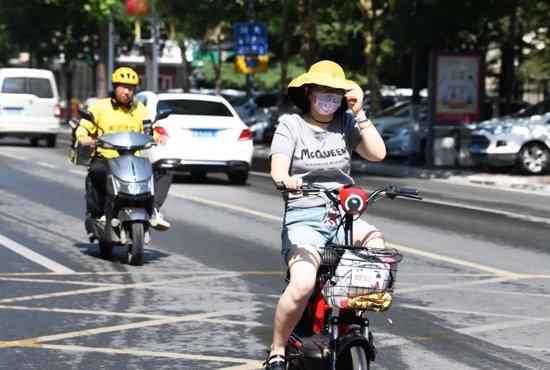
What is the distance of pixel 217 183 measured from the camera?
957 inches

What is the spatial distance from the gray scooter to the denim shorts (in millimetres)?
5631

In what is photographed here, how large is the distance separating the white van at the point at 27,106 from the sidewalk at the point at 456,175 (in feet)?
22.5

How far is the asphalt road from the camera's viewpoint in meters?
8.76

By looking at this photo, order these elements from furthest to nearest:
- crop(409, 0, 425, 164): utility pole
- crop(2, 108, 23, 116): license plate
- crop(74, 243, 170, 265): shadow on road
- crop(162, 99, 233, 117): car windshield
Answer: crop(2, 108, 23, 116): license plate → crop(409, 0, 425, 164): utility pole → crop(162, 99, 233, 117): car windshield → crop(74, 243, 170, 265): shadow on road

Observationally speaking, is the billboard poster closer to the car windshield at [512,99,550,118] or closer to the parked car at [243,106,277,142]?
the car windshield at [512,99,550,118]

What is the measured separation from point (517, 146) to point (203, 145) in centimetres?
724

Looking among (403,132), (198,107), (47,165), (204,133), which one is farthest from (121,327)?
(403,132)

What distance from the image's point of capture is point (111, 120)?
1316cm

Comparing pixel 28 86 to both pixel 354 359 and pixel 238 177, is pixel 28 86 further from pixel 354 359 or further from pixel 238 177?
pixel 354 359

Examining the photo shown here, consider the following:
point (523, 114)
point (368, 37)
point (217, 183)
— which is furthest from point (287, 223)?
point (368, 37)

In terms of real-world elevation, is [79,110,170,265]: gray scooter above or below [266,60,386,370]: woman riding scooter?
below

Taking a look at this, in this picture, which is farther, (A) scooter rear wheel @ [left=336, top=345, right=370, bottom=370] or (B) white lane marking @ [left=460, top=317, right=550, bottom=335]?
(B) white lane marking @ [left=460, top=317, right=550, bottom=335]

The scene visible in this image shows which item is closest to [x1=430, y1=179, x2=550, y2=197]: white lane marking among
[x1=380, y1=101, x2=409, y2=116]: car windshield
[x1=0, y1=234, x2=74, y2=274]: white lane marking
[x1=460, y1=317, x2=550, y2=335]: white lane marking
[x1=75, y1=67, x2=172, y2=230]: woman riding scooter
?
[x1=380, y1=101, x2=409, y2=116]: car windshield

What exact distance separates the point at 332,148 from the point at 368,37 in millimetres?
32717
